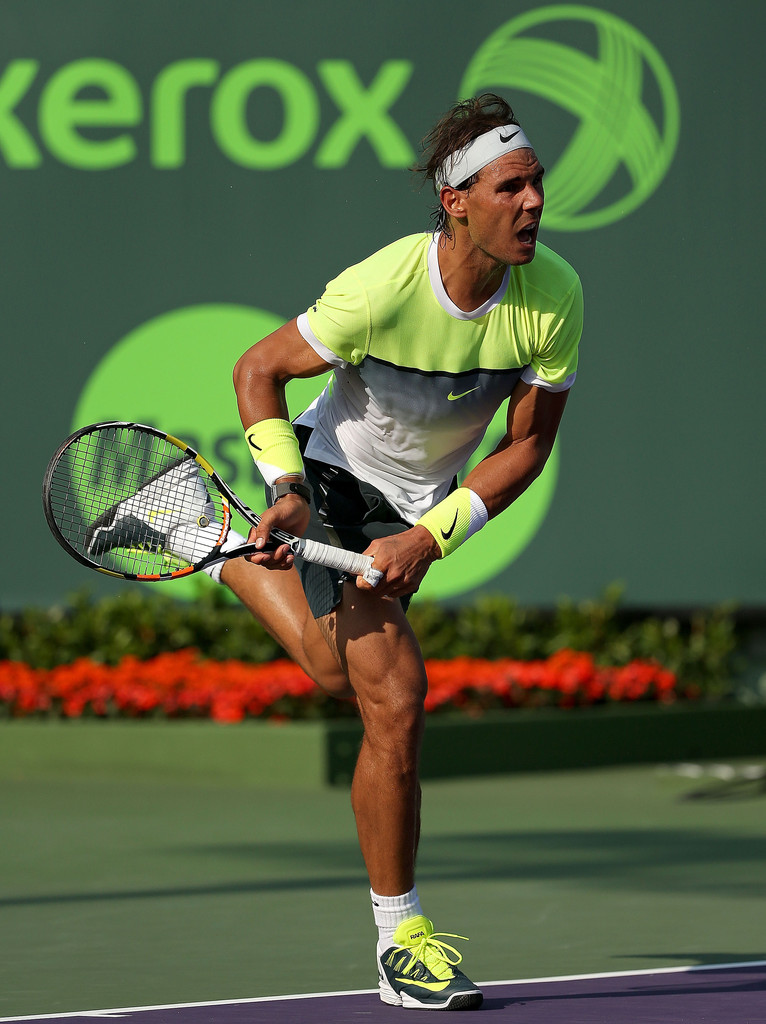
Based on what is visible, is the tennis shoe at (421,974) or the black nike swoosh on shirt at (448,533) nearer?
the tennis shoe at (421,974)

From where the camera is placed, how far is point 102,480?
5285 millimetres

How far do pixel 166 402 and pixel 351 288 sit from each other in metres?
6.38

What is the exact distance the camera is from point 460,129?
16.0ft

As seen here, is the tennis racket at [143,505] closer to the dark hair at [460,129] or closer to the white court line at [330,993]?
the dark hair at [460,129]

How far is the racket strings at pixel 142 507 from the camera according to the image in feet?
16.8

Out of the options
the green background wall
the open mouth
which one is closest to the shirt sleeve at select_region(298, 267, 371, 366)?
the open mouth

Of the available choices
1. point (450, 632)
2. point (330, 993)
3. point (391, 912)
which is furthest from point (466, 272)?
point (450, 632)

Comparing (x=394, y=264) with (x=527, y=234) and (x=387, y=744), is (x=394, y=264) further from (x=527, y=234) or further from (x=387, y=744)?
(x=387, y=744)

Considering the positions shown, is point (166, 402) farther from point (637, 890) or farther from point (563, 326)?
point (563, 326)

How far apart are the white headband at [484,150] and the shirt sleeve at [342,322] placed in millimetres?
369

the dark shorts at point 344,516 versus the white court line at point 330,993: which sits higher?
the dark shorts at point 344,516

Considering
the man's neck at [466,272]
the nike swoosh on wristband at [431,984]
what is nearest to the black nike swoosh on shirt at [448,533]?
the man's neck at [466,272]

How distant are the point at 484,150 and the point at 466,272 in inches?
12.0

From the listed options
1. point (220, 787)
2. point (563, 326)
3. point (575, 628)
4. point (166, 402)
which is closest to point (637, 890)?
point (563, 326)
